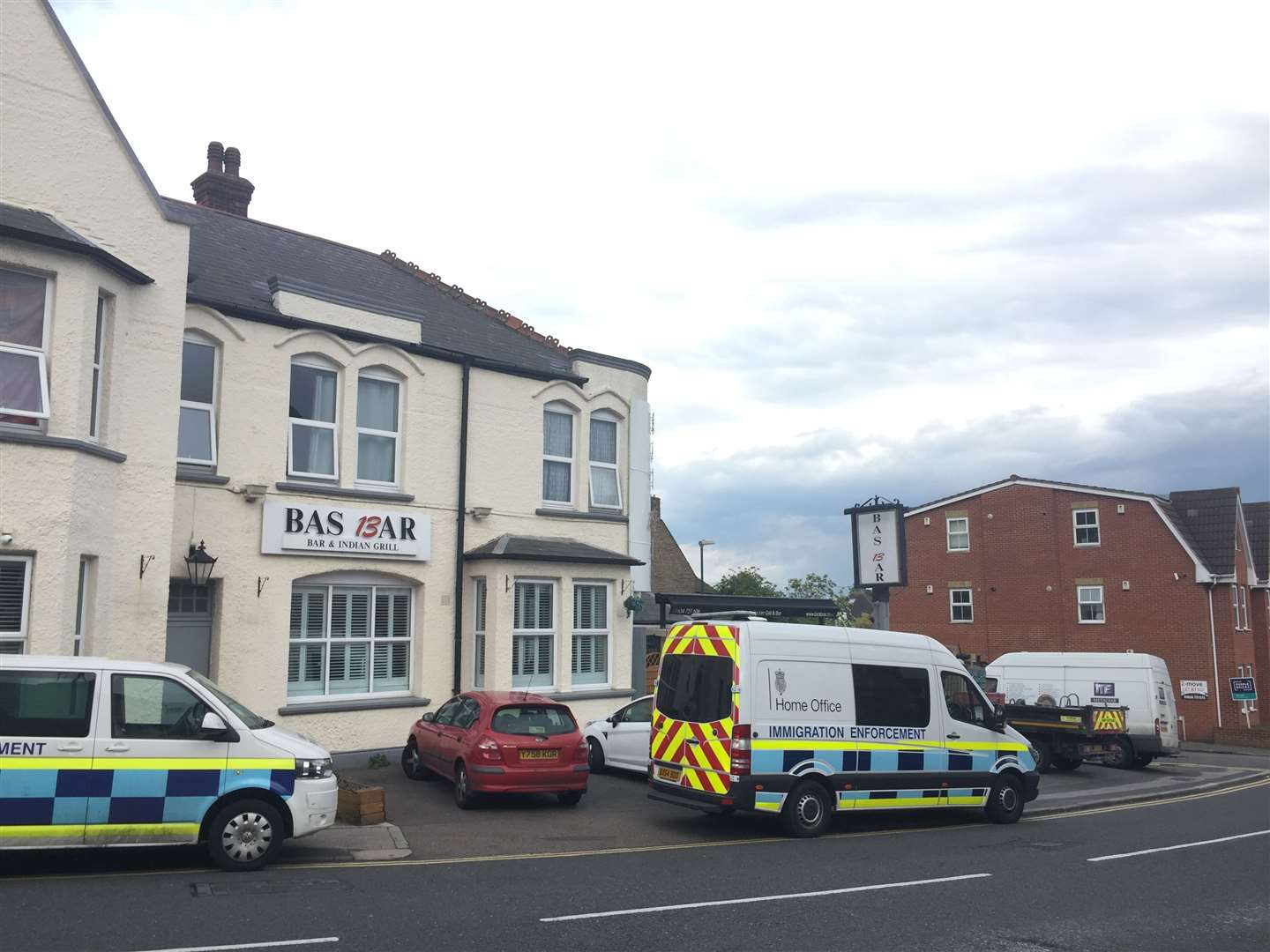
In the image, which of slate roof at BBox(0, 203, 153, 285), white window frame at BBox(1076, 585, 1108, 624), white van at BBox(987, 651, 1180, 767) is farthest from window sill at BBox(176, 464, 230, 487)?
white window frame at BBox(1076, 585, 1108, 624)

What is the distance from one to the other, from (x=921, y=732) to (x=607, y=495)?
Result: 28.2 ft

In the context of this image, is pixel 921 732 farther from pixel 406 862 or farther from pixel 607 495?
pixel 607 495

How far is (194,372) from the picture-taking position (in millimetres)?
15156

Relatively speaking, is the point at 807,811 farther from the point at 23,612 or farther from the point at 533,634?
the point at 23,612

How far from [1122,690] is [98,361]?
20695mm

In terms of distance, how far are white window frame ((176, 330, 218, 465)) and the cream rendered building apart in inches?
1.4

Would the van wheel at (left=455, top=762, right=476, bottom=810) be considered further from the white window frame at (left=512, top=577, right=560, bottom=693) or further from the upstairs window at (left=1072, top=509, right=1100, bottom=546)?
the upstairs window at (left=1072, top=509, right=1100, bottom=546)

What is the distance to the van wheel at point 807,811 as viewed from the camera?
11711 millimetres

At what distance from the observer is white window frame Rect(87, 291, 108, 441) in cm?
1267

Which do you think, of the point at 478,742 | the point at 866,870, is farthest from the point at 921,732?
the point at 478,742

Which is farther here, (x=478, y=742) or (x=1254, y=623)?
(x=1254, y=623)

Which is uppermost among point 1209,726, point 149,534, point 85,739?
point 149,534

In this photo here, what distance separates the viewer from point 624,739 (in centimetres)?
1627

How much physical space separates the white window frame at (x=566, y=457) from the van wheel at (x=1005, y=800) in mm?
8958
